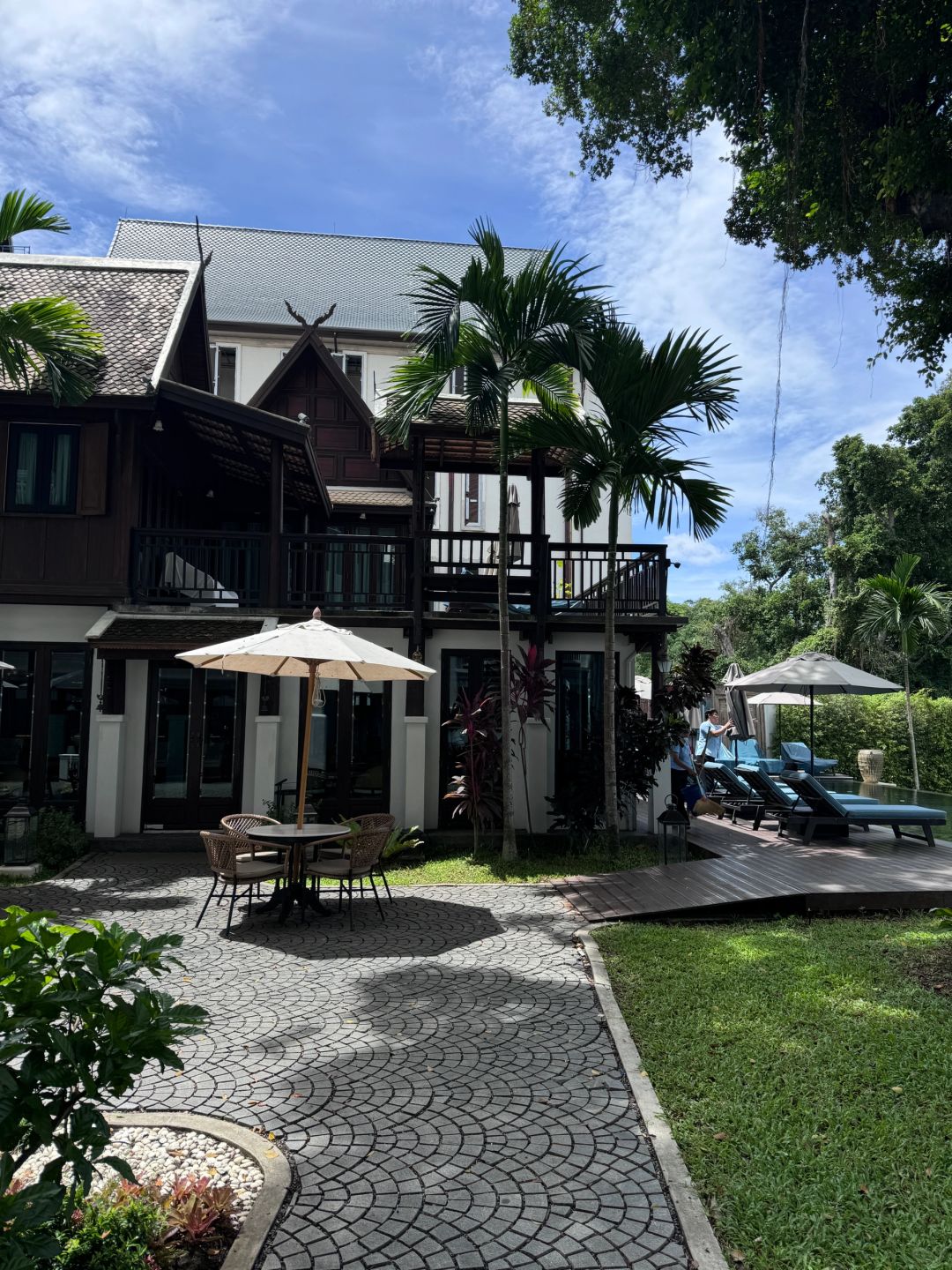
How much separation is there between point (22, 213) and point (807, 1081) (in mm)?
10765

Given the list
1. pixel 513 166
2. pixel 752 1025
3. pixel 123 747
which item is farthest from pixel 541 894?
pixel 513 166

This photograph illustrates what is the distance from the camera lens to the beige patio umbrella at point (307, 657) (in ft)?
24.3

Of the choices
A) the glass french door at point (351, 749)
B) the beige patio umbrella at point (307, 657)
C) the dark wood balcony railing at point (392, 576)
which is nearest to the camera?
the beige patio umbrella at point (307, 657)

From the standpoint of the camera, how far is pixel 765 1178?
3.31 meters

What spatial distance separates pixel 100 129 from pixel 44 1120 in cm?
1122

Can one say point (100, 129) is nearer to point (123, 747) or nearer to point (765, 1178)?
point (123, 747)

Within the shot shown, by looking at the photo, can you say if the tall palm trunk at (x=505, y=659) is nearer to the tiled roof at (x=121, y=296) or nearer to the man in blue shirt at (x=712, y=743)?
the tiled roof at (x=121, y=296)

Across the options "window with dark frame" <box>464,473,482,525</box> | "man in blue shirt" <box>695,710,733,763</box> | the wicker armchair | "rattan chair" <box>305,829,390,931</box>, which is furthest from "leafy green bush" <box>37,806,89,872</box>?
"window with dark frame" <box>464,473,482,525</box>

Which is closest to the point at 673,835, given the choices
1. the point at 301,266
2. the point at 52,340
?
the point at 52,340

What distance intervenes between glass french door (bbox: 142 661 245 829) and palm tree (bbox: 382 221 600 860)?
168 inches

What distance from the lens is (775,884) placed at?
Answer: 8391mm

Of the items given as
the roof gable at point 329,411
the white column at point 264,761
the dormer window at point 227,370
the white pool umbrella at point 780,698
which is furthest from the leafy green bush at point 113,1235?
the dormer window at point 227,370

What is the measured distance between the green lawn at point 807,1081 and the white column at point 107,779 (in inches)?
290

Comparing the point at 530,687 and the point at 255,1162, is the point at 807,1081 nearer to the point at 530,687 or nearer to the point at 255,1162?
the point at 255,1162
